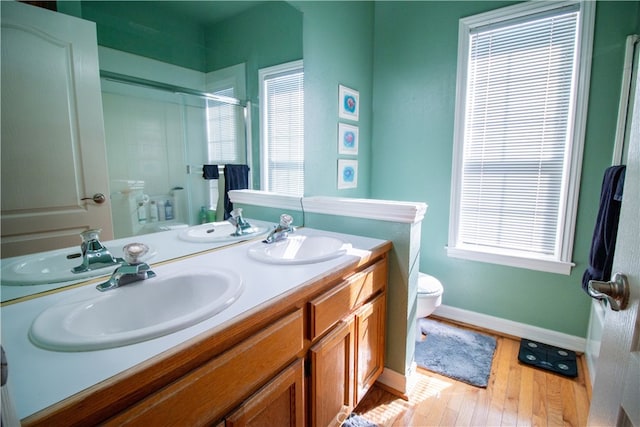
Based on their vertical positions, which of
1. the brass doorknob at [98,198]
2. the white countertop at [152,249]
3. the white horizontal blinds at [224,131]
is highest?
the white horizontal blinds at [224,131]

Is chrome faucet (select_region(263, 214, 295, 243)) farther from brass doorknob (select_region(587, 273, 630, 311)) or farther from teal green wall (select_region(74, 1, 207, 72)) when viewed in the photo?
brass doorknob (select_region(587, 273, 630, 311))

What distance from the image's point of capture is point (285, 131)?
1842mm

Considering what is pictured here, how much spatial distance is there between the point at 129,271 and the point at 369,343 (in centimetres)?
109

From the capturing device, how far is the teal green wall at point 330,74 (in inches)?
77.2

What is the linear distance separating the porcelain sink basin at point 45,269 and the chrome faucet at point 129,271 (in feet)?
0.34

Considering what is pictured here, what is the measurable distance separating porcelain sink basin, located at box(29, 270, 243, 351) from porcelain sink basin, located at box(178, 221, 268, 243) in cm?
33

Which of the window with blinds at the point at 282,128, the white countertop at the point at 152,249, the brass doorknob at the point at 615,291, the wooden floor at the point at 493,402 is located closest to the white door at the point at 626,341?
the brass doorknob at the point at 615,291

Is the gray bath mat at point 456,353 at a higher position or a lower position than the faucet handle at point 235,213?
lower

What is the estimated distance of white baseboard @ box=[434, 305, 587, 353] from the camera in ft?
6.92

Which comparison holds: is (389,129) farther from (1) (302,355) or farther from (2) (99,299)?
(2) (99,299)

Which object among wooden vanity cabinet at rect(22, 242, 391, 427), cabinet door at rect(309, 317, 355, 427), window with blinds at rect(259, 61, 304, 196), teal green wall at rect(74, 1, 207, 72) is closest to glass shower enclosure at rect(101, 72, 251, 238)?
teal green wall at rect(74, 1, 207, 72)

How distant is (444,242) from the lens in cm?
251

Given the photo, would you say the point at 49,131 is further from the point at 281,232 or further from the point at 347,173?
the point at 347,173

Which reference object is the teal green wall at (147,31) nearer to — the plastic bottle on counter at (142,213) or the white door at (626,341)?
the plastic bottle on counter at (142,213)
